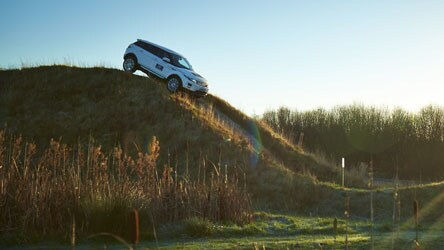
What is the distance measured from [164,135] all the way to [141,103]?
3.27 metres

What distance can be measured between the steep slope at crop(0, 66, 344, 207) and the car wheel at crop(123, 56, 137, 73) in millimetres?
479

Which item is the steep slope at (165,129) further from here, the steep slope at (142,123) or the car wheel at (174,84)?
the car wheel at (174,84)

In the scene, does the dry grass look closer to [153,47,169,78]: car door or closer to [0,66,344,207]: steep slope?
[0,66,344,207]: steep slope

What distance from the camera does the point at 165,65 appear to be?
108ft

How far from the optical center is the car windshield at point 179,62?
33.2 m

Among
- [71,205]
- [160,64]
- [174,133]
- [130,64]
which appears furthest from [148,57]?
[71,205]

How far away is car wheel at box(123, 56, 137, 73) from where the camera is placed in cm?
3447

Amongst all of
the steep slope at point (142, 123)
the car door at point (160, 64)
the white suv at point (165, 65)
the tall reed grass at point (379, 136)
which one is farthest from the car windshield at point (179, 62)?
the tall reed grass at point (379, 136)

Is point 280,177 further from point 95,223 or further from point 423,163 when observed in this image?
point 423,163

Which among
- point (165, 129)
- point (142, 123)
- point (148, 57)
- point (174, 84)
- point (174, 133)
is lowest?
point (174, 133)

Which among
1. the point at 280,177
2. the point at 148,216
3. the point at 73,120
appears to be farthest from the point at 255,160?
the point at 148,216

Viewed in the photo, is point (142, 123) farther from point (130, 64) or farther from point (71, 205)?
point (71, 205)

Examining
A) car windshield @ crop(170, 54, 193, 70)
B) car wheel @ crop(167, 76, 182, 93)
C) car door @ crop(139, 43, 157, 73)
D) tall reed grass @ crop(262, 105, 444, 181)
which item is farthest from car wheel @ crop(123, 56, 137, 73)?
tall reed grass @ crop(262, 105, 444, 181)

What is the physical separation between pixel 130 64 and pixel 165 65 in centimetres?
286
